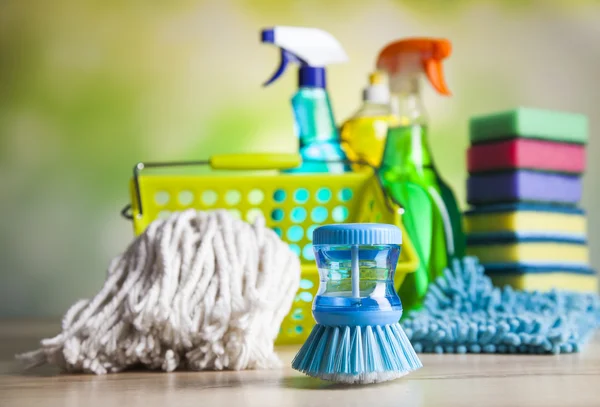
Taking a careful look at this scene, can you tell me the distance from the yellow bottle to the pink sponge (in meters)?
0.18

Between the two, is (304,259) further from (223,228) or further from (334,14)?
(334,14)

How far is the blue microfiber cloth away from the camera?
0.81m

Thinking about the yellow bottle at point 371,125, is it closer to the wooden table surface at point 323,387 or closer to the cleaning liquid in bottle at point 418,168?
the cleaning liquid in bottle at point 418,168

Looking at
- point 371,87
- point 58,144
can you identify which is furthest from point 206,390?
point 58,144

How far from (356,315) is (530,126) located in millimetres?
699

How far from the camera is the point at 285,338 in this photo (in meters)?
0.91

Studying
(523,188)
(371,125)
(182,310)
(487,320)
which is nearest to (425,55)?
(371,125)

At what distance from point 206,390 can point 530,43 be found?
44.9 inches

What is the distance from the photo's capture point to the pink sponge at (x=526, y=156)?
1156 millimetres

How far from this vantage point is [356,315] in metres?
0.58

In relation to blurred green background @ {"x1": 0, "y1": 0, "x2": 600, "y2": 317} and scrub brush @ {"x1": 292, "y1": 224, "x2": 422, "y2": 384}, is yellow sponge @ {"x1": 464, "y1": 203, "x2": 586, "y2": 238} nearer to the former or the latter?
blurred green background @ {"x1": 0, "y1": 0, "x2": 600, "y2": 317}

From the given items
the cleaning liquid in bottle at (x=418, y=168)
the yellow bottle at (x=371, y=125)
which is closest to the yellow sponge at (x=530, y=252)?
the cleaning liquid in bottle at (x=418, y=168)

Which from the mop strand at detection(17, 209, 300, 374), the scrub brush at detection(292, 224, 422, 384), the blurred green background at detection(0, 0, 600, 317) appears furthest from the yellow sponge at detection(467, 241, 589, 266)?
the scrub brush at detection(292, 224, 422, 384)

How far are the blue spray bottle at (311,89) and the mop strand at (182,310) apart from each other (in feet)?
1.04
